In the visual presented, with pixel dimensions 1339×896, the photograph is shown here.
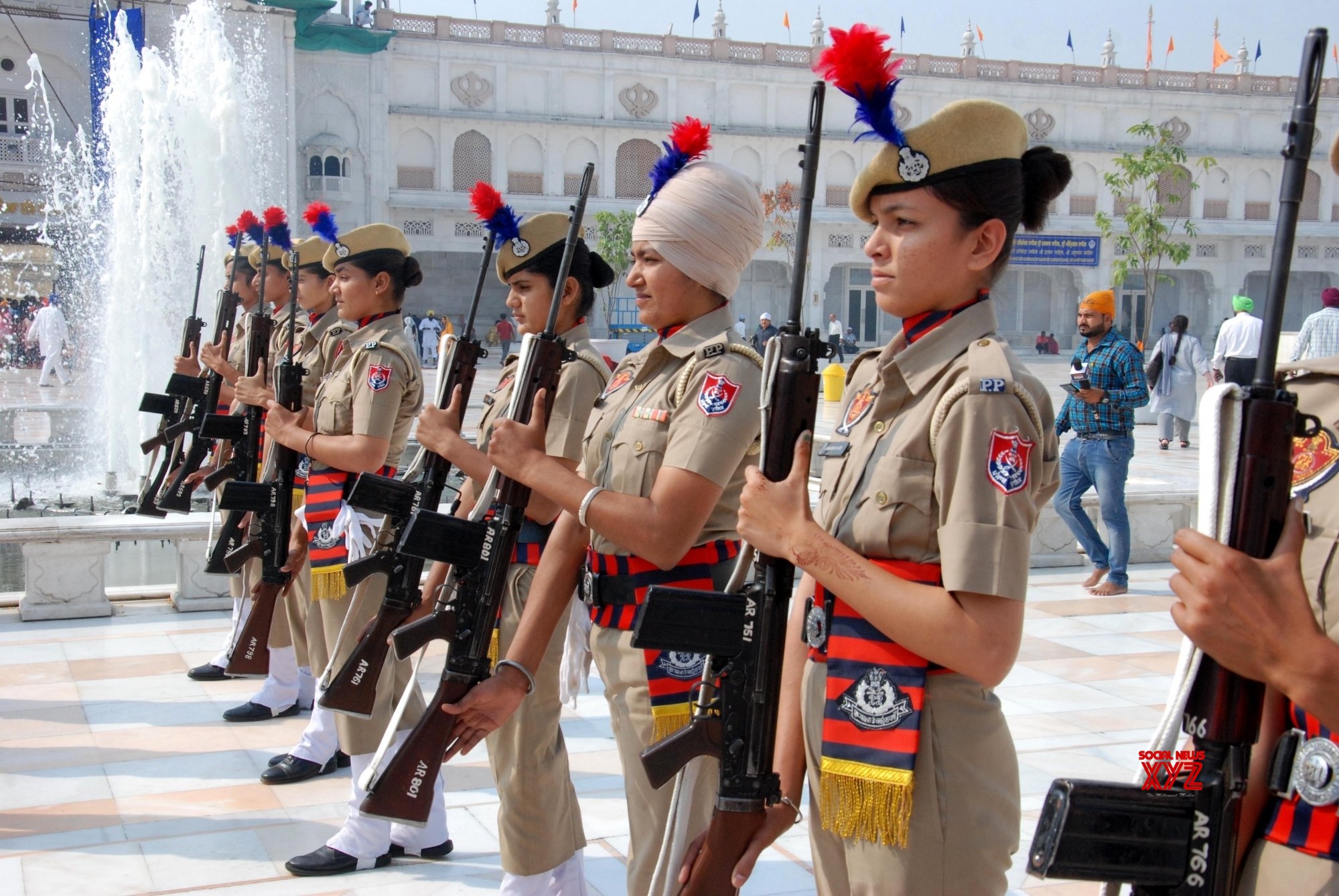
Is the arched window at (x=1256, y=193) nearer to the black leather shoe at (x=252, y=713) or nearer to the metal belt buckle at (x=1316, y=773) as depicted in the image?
the black leather shoe at (x=252, y=713)

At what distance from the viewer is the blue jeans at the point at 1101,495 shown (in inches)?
296

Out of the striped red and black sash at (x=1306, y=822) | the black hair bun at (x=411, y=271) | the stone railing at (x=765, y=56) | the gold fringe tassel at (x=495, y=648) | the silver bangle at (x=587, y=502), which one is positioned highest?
the stone railing at (x=765, y=56)

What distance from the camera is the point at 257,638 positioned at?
4.59 m

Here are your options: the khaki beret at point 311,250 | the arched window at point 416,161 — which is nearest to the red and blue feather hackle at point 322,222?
the khaki beret at point 311,250

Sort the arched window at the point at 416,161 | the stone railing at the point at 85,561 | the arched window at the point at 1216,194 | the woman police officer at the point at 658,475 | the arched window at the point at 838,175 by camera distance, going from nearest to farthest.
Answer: the woman police officer at the point at 658,475
the stone railing at the point at 85,561
the arched window at the point at 416,161
the arched window at the point at 838,175
the arched window at the point at 1216,194

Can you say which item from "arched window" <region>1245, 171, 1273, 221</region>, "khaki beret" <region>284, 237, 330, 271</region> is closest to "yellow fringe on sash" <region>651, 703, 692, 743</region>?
"khaki beret" <region>284, 237, 330, 271</region>

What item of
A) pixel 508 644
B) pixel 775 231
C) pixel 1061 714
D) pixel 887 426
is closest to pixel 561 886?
pixel 508 644

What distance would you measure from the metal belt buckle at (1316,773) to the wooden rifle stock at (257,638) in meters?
3.84

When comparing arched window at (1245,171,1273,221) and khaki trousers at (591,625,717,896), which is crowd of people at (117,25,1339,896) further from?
arched window at (1245,171,1273,221)

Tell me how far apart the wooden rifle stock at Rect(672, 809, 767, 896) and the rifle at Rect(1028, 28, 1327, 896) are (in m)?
0.57

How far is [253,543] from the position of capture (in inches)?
185

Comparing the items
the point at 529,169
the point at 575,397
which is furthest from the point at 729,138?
the point at 575,397

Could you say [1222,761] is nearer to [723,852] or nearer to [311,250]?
[723,852]

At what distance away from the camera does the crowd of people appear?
69.1 inches
